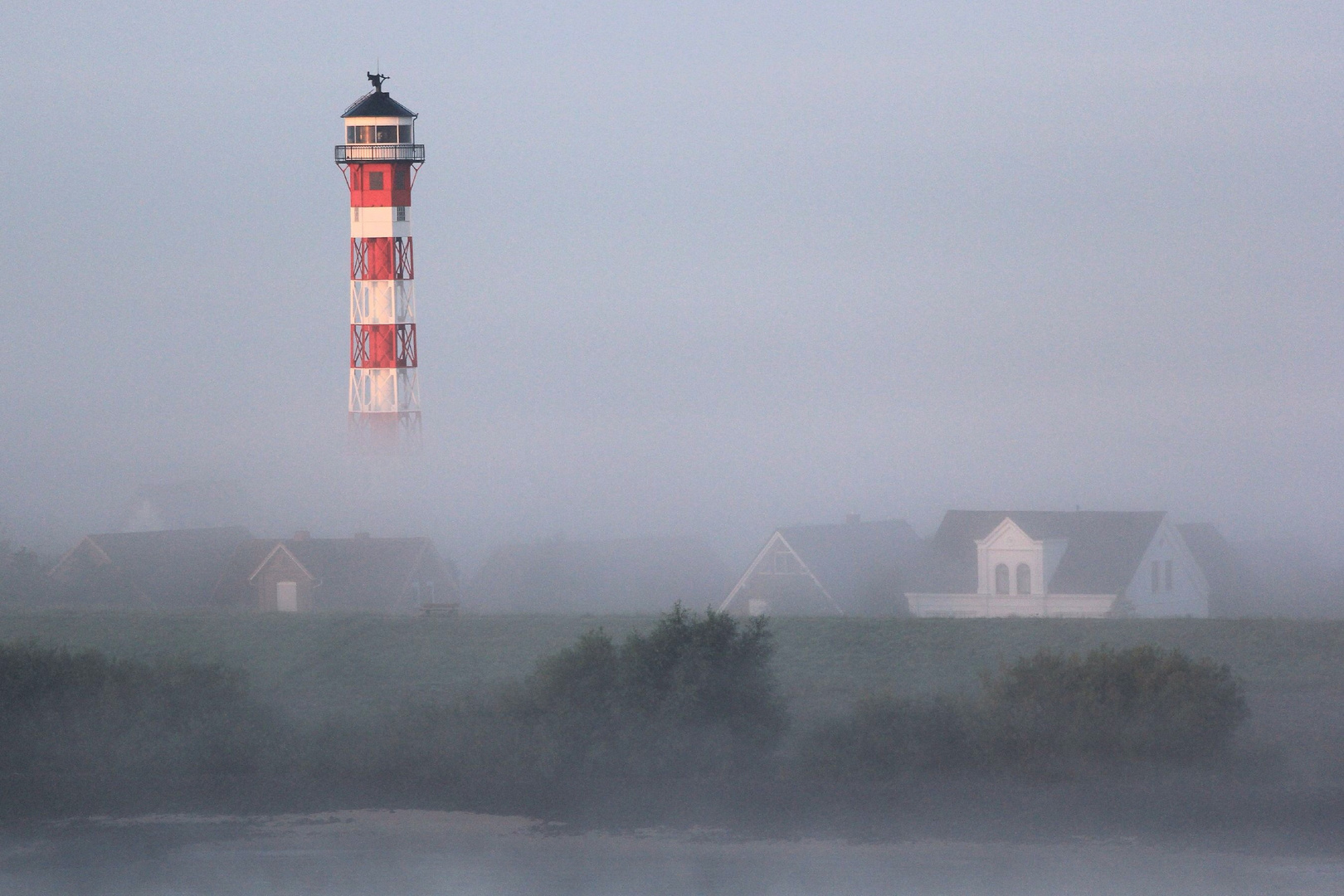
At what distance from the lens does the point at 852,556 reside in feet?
98.5

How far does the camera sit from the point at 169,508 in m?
43.9

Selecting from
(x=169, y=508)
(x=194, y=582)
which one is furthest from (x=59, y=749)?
(x=169, y=508)

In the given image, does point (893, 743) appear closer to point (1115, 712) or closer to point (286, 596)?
point (1115, 712)

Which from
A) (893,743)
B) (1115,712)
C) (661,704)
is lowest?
(893,743)

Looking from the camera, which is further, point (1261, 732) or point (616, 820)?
point (1261, 732)

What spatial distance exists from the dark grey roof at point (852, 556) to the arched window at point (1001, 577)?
2.60 meters

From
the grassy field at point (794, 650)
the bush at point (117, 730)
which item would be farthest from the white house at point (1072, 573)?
the bush at point (117, 730)

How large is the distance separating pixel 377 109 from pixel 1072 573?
17.9 metres

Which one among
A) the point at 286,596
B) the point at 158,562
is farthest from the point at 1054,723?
the point at 158,562

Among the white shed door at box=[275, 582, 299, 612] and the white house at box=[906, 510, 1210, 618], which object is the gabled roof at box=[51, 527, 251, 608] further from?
the white house at box=[906, 510, 1210, 618]

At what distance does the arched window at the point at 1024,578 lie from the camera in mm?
25984

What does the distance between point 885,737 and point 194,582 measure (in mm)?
20730

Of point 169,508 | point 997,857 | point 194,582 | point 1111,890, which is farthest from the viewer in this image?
point 169,508

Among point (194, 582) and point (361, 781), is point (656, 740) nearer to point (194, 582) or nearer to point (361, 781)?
point (361, 781)
